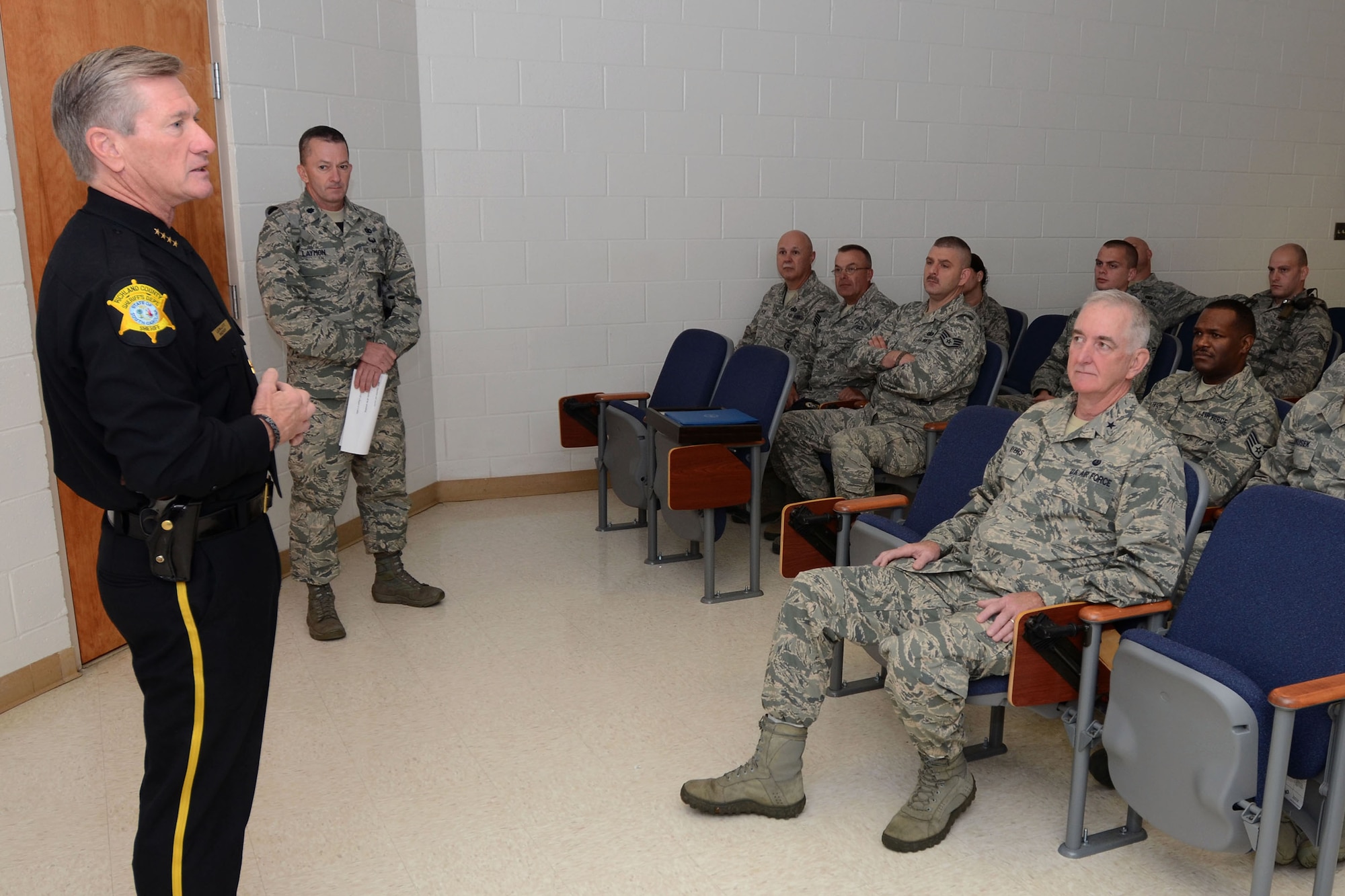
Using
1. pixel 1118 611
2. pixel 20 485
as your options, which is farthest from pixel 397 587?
pixel 1118 611

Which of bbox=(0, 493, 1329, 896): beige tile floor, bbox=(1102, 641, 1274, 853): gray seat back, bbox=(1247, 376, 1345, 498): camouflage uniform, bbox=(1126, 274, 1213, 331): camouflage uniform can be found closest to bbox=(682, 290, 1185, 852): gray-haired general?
bbox=(0, 493, 1329, 896): beige tile floor

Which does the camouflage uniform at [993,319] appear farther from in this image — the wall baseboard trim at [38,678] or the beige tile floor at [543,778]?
the wall baseboard trim at [38,678]

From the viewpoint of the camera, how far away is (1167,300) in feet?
18.5

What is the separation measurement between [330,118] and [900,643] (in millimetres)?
3123

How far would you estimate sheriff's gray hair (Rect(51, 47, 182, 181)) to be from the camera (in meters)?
1.42

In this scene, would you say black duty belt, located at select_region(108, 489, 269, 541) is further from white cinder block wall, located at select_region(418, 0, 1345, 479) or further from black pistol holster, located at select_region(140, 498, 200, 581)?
white cinder block wall, located at select_region(418, 0, 1345, 479)

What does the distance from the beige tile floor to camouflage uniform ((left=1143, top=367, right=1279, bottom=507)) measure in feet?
3.30

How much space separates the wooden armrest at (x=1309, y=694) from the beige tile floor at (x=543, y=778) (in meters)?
0.62

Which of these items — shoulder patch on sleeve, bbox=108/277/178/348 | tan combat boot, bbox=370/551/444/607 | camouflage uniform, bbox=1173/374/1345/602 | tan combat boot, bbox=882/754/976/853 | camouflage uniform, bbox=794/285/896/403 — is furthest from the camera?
camouflage uniform, bbox=794/285/896/403

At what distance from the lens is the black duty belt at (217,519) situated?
1.53m

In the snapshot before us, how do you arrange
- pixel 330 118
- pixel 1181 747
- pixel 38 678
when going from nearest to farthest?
1. pixel 1181 747
2. pixel 38 678
3. pixel 330 118

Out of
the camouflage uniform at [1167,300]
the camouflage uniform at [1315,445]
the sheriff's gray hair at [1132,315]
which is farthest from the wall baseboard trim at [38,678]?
the camouflage uniform at [1167,300]

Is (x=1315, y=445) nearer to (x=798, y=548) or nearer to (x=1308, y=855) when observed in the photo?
(x=1308, y=855)

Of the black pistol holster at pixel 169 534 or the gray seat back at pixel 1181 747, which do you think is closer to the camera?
the black pistol holster at pixel 169 534
